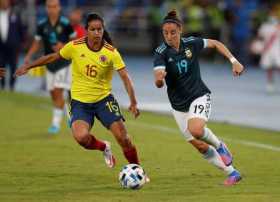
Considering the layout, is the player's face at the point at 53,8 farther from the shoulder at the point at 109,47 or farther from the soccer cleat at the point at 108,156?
the shoulder at the point at 109,47

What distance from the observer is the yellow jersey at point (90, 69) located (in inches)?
496

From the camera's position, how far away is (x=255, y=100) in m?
26.5

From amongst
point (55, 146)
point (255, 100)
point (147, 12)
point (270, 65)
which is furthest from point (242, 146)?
point (147, 12)

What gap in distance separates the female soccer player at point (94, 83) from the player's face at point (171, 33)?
2.20 feet

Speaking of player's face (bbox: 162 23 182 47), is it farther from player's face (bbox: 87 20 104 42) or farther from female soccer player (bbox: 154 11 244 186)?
player's face (bbox: 87 20 104 42)

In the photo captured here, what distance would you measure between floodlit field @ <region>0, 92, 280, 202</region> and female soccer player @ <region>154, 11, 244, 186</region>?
395 mm

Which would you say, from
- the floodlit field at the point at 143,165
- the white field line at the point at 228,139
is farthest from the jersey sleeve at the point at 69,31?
the white field line at the point at 228,139

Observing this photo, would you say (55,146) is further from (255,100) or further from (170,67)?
(255,100)

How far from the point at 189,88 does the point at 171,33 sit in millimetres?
730

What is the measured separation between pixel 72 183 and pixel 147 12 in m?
30.5

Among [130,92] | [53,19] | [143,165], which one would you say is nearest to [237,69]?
[130,92]

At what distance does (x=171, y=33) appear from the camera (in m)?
12.2

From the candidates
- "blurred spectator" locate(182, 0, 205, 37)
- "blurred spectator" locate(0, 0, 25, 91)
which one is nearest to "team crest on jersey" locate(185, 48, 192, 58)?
"blurred spectator" locate(0, 0, 25, 91)

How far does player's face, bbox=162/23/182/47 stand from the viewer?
12180 mm
